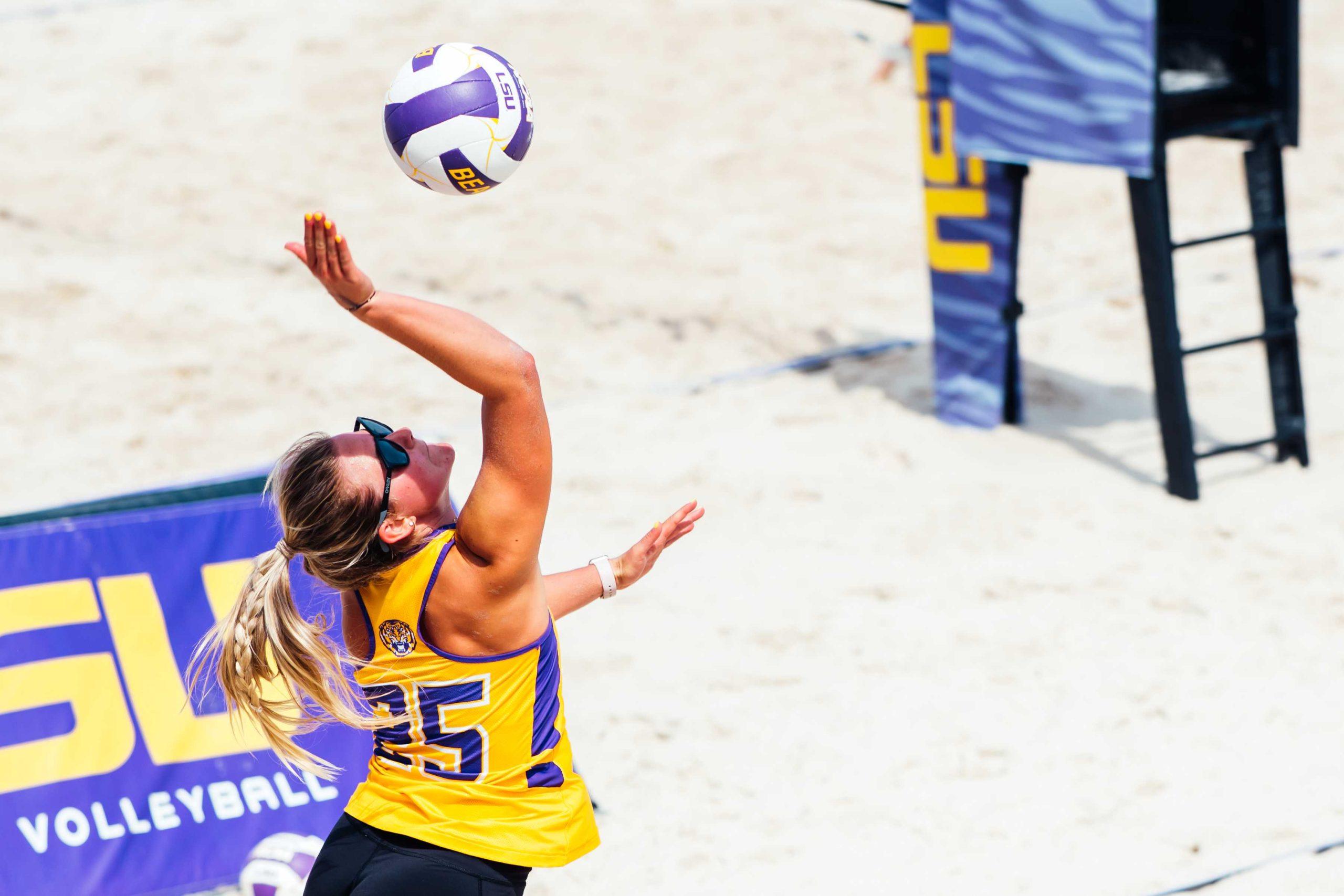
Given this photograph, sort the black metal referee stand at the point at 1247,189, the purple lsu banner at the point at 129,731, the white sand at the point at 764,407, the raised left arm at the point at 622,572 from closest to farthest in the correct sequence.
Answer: the raised left arm at the point at 622,572, the purple lsu banner at the point at 129,731, the white sand at the point at 764,407, the black metal referee stand at the point at 1247,189

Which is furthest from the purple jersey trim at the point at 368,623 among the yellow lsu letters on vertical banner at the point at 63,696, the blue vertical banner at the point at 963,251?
the blue vertical banner at the point at 963,251

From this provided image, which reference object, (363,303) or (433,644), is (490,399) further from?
(433,644)

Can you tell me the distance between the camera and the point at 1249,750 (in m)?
3.84

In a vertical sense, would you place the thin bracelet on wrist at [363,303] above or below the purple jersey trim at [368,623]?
above

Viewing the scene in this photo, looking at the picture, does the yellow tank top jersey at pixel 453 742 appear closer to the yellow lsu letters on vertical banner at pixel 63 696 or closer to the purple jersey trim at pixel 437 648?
the purple jersey trim at pixel 437 648

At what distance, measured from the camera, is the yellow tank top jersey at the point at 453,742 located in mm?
2139

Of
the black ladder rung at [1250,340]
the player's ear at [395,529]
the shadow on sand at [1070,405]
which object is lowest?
the shadow on sand at [1070,405]

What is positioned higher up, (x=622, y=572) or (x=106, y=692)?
(x=622, y=572)

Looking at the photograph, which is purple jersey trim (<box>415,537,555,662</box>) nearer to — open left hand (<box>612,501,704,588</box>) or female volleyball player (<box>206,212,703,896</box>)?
female volleyball player (<box>206,212,703,896</box>)

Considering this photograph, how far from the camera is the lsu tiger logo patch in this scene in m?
2.14

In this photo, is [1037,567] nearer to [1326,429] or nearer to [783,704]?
[783,704]

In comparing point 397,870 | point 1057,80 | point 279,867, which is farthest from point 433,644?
point 1057,80

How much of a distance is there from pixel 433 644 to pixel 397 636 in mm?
60

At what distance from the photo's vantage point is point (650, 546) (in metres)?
2.52
